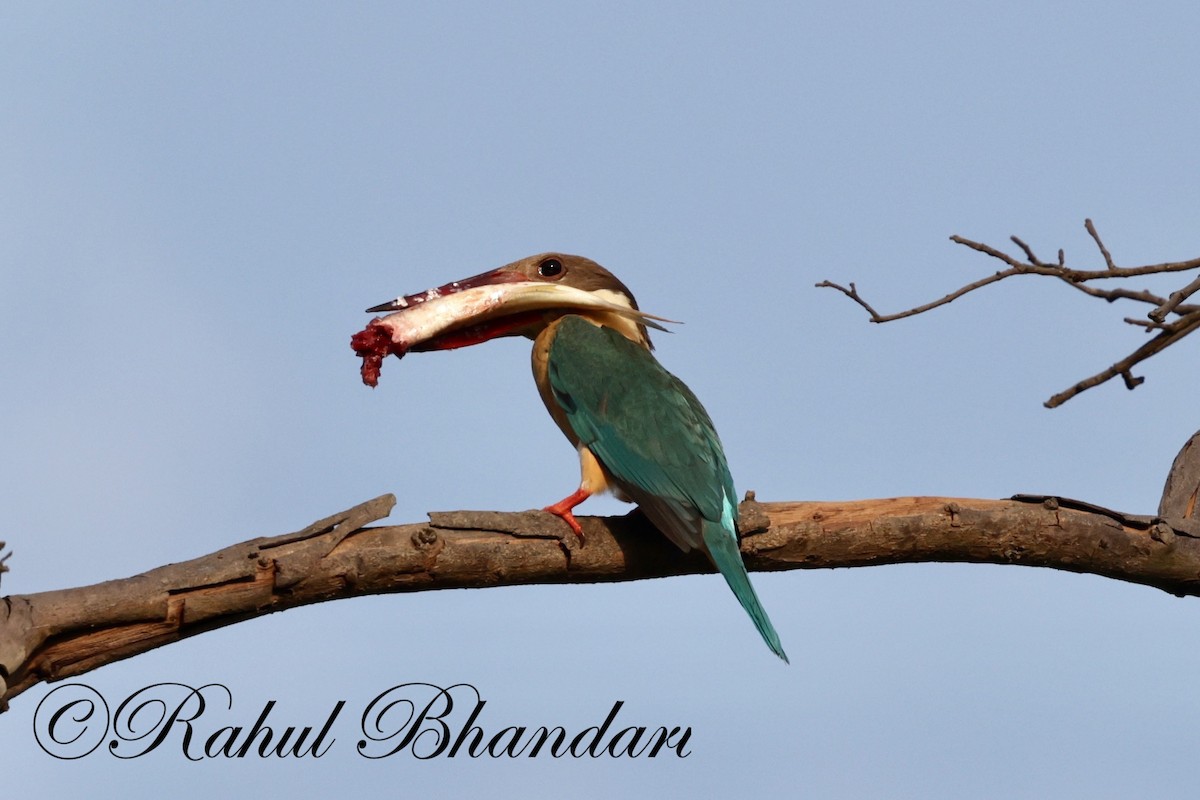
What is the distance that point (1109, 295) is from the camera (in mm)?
3949

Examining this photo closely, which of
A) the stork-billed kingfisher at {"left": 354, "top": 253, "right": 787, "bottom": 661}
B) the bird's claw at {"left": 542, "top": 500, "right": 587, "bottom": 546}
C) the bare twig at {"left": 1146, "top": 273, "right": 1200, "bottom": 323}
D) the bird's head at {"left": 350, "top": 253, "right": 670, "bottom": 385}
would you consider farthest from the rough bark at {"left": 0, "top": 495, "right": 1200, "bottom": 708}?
the bird's head at {"left": 350, "top": 253, "right": 670, "bottom": 385}

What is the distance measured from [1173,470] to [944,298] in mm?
1482

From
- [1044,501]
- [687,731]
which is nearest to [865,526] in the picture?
[1044,501]

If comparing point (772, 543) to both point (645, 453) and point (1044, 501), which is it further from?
point (1044, 501)

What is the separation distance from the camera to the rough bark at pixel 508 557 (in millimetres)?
3867

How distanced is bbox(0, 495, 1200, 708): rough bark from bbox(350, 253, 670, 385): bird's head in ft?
4.05

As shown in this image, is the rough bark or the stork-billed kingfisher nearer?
the rough bark

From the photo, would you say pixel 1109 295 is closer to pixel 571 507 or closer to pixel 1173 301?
pixel 1173 301

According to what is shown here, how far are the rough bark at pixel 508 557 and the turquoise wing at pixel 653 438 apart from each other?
0.13 m

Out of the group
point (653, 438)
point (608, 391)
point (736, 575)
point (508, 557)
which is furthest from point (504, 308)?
point (736, 575)

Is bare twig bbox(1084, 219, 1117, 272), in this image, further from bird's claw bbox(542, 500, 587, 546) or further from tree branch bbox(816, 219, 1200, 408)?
bird's claw bbox(542, 500, 587, 546)

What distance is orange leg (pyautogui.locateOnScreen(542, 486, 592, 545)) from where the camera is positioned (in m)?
4.42

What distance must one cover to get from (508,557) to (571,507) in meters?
0.43

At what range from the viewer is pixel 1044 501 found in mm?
4613
